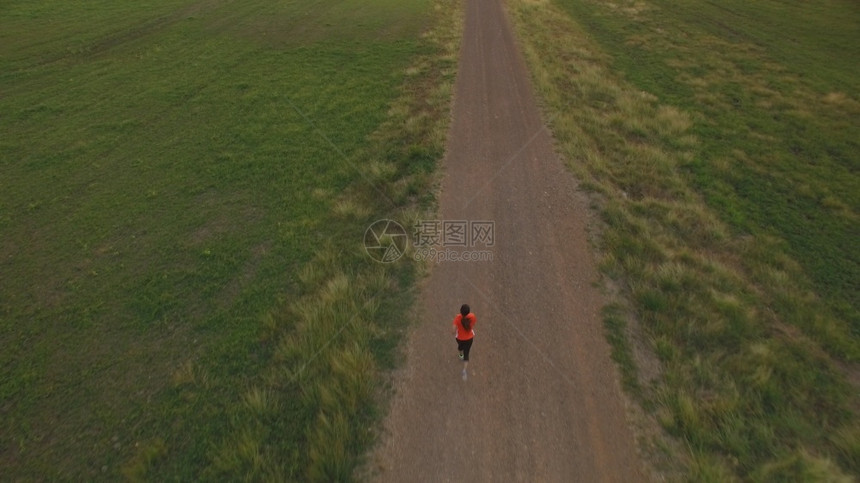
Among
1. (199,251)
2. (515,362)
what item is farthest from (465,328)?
(199,251)

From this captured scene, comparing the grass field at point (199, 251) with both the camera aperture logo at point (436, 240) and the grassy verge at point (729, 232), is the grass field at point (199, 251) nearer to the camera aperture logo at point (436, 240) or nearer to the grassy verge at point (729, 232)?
the camera aperture logo at point (436, 240)

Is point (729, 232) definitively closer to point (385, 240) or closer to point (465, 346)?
point (465, 346)

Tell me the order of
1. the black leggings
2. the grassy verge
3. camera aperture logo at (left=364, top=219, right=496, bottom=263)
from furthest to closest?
1. camera aperture logo at (left=364, top=219, right=496, bottom=263)
2. the black leggings
3. the grassy verge

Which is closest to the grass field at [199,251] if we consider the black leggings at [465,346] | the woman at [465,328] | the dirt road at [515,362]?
the dirt road at [515,362]

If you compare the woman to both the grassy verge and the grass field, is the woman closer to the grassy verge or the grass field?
the grass field

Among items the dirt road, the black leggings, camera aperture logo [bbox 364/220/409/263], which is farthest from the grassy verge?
camera aperture logo [bbox 364/220/409/263]

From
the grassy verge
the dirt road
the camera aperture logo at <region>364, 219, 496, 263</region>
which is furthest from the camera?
the camera aperture logo at <region>364, 219, 496, 263</region>
